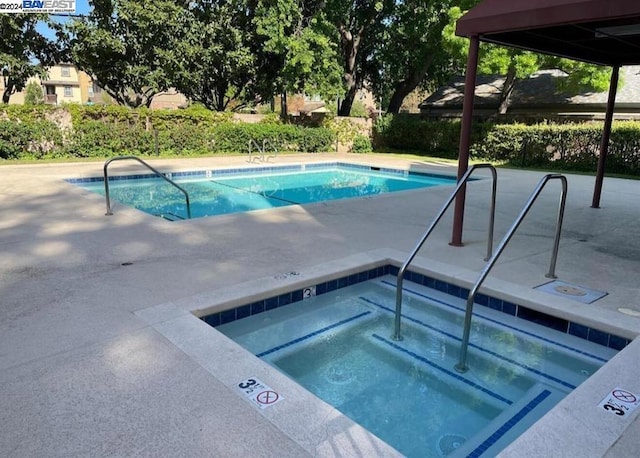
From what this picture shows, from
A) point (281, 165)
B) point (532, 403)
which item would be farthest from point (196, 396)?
point (281, 165)

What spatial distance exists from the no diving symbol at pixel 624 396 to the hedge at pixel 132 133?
1420 cm

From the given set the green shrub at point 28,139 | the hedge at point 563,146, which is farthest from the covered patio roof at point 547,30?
the green shrub at point 28,139

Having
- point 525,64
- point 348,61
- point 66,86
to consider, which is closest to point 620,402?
point 525,64

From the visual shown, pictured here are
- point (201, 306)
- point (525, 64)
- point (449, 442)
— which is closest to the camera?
point (449, 442)

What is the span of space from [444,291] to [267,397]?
2.36 m

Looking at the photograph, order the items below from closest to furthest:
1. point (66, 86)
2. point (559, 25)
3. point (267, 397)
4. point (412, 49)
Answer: point (267, 397) → point (559, 25) → point (412, 49) → point (66, 86)

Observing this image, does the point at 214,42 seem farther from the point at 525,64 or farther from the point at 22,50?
the point at 525,64

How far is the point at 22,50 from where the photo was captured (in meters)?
16.2

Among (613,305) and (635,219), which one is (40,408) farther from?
(635,219)

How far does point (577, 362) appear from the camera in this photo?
328cm

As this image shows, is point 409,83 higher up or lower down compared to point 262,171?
higher up

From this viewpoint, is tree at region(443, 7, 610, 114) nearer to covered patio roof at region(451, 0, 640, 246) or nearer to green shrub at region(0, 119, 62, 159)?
covered patio roof at region(451, 0, 640, 246)

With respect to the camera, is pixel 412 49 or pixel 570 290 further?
pixel 412 49

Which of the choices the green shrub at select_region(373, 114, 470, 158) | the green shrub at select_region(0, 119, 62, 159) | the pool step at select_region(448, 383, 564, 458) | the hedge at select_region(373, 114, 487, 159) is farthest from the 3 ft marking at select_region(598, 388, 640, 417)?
the green shrub at select_region(373, 114, 470, 158)
